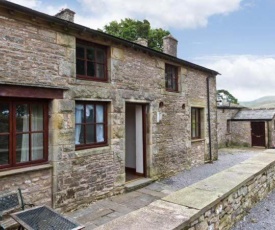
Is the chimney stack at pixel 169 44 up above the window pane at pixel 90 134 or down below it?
above

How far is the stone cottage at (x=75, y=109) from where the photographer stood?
4863mm

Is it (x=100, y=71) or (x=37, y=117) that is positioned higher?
(x=100, y=71)

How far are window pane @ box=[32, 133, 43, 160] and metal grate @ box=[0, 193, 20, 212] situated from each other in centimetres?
103

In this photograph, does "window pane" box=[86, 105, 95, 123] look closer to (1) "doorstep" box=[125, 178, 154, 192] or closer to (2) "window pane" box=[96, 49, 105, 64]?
(2) "window pane" box=[96, 49, 105, 64]

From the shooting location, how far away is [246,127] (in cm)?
1812

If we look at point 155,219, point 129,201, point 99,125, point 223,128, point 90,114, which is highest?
point 90,114

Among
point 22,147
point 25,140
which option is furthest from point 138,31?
point 22,147

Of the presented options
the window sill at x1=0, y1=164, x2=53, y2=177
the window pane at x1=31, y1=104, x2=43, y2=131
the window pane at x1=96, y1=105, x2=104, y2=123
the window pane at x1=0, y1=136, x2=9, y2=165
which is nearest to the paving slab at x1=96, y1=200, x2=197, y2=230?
the window sill at x1=0, y1=164, x2=53, y2=177

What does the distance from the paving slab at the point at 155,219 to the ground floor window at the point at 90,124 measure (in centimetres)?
361

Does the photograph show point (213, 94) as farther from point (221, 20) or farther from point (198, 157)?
point (221, 20)

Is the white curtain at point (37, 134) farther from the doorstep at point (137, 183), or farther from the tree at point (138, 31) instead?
the tree at point (138, 31)

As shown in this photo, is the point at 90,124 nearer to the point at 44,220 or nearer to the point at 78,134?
the point at 78,134

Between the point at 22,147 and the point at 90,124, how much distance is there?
6.13 ft

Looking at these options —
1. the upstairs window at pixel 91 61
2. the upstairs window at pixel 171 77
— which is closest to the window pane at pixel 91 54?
the upstairs window at pixel 91 61
